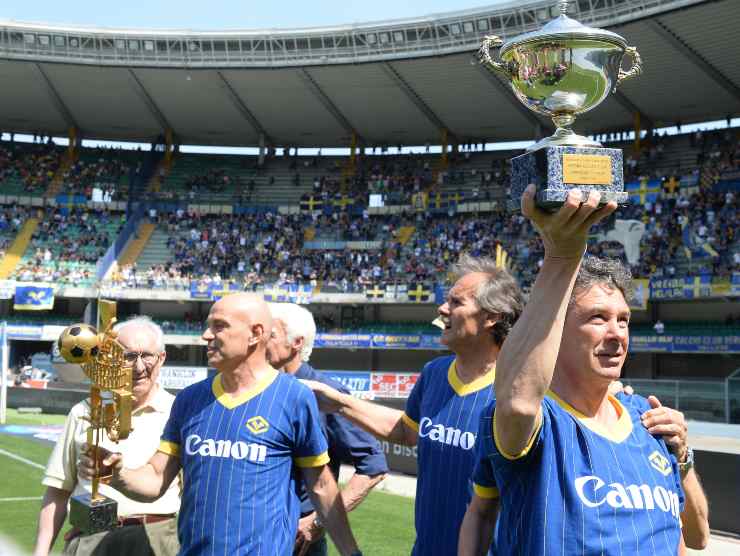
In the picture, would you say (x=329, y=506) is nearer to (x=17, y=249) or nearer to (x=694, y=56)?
(x=694, y=56)

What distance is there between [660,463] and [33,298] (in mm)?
35028

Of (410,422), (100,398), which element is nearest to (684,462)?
(410,422)

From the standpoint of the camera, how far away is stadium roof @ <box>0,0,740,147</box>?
89.3ft

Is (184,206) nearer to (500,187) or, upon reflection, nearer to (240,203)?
(240,203)

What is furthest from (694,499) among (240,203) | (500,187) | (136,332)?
(240,203)

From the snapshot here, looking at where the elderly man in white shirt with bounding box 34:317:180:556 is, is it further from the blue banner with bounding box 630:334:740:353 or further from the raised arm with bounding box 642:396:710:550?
the blue banner with bounding box 630:334:740:353

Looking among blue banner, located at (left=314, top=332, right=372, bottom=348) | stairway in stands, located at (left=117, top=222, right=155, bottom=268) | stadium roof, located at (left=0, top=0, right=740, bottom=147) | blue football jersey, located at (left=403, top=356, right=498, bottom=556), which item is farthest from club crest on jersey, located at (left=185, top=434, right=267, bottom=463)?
stairway in stands, located at (left=117, top=222, right=155, bottom=268)

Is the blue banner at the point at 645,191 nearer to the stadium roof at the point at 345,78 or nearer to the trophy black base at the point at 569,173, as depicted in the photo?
the stadium roof at the point at 345,78

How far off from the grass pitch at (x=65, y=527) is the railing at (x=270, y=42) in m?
20.7

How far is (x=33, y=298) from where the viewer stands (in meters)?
34.1

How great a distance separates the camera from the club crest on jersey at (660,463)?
8.03 ft

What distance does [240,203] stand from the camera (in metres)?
39.5

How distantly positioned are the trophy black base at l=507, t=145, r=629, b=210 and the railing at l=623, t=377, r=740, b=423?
15.8 metres

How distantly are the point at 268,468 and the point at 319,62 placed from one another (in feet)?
97.2
